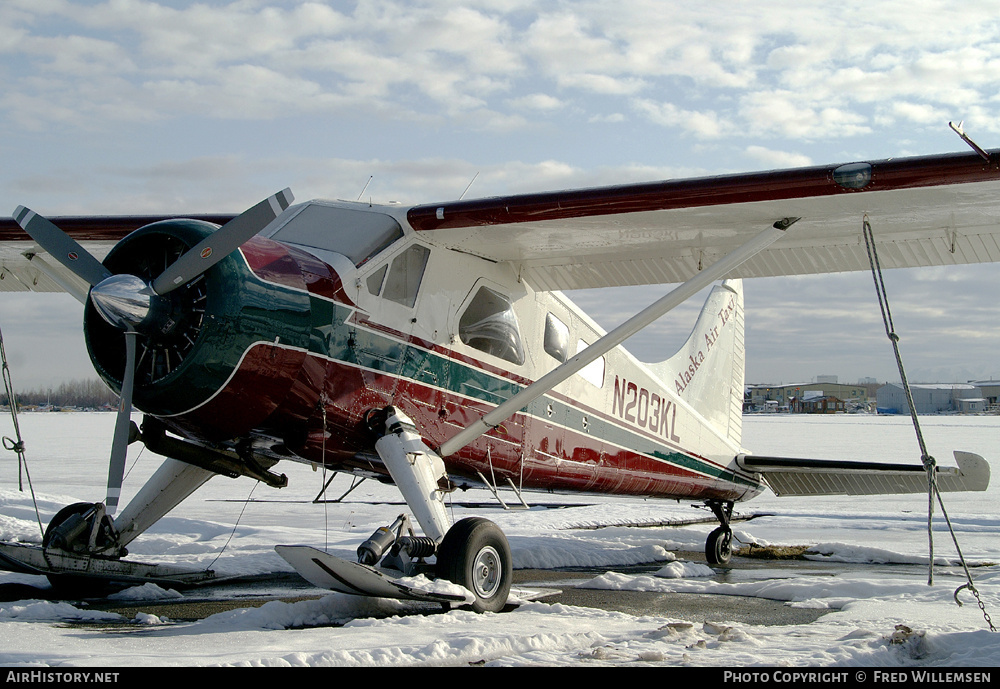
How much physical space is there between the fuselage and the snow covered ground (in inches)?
49.4

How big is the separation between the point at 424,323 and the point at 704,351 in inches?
239

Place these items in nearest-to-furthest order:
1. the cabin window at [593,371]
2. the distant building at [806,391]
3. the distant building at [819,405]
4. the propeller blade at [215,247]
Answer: the propeller blade at [215,247]
the cabin window at [593,371]
the distant building at [819,405]
the distant building at [806,391]

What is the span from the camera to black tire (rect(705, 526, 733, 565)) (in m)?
9.64

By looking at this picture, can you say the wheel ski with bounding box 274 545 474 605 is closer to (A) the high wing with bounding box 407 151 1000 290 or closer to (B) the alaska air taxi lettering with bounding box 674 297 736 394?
(A) the high wing with bounding box 407 151 1000 290

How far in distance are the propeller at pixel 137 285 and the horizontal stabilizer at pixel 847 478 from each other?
6.74 m

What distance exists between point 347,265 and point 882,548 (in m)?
7.56

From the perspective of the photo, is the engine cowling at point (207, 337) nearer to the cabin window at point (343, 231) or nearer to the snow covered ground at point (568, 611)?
the cabin window at point (343, 231)

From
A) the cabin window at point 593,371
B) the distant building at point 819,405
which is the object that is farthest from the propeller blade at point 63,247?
the distant building at point 819,405

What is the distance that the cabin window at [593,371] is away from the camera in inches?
345

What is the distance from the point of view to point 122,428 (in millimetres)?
5500

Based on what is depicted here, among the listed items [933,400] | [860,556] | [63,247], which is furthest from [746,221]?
[933,400]
